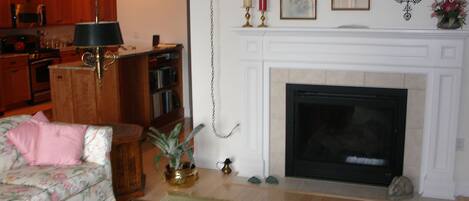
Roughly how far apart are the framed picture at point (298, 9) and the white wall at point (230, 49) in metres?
0.04

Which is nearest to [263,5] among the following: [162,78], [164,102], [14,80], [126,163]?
[126,163]

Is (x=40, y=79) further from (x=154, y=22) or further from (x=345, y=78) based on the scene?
(x=345, y=78)

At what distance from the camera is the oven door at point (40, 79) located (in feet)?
25.1

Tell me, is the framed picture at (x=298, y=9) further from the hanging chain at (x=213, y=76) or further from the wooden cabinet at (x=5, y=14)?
the wooden cabinet at (x=5, y=14)

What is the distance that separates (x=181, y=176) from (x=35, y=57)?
4284 mm

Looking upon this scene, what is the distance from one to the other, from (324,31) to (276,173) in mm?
1337

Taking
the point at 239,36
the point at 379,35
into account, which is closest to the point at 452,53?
the point at 379,35

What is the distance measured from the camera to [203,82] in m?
4.78

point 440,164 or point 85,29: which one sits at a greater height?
point 85,29

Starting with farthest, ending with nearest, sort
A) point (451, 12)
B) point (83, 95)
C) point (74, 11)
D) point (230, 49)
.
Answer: point (74, 11), point (83, 95), point (230, 49), point (451, 12)

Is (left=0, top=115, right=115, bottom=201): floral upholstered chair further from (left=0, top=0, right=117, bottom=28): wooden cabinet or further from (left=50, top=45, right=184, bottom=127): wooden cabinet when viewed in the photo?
(left=0, top=0, right=117, bottom=28): wooden cabinet

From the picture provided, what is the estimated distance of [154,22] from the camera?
7.43m

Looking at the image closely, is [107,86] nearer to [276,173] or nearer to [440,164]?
[276,173]

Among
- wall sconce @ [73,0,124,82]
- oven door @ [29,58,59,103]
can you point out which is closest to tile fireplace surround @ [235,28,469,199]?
wall sconce @ [73,0,124,82]
